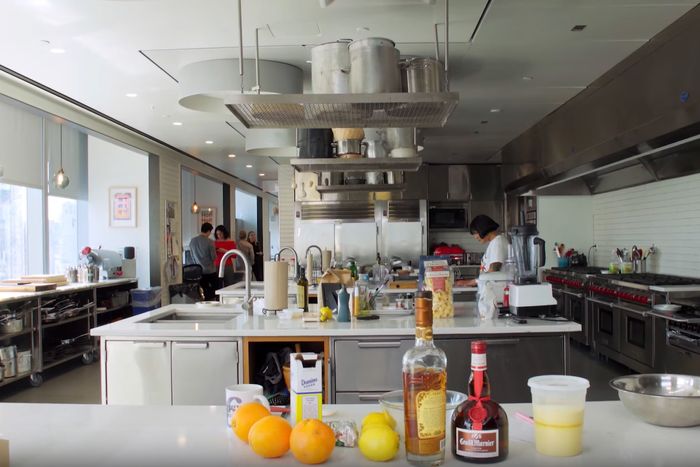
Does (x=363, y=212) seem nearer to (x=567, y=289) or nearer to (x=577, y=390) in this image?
(x=567, y=289)

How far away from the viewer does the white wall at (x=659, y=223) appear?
5.83m

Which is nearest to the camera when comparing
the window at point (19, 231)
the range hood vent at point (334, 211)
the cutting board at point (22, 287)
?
the cutting board at point (22, 287)

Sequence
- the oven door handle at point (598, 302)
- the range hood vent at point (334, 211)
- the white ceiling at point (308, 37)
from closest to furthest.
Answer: the white ceiling at point (308, 37) → the oven door handle at point (598, 302) → the range hood vent at point (334, 211)

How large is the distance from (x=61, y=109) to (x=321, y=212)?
477cm

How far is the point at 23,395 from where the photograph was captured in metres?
5.71

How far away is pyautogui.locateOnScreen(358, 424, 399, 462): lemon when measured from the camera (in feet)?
4.40

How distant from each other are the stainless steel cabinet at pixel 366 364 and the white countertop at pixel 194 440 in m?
1.52

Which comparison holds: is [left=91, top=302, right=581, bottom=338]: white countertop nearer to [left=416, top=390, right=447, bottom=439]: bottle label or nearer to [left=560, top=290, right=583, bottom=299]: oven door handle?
[left=416, top=390, right=447, bottom=439]: bottle label

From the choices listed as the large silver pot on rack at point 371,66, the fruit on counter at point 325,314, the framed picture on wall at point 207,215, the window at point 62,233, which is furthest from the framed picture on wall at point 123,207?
the large silver pot on rack at point 371,66

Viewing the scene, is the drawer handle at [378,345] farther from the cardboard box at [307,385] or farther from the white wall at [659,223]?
the white wall at [659,223]

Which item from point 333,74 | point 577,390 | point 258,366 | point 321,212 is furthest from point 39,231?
point 577,390

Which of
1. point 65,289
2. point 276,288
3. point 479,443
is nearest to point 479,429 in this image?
point 479,443

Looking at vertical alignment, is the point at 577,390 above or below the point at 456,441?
above

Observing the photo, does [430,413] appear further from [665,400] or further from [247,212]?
[247,212]
